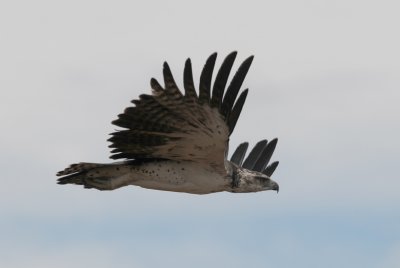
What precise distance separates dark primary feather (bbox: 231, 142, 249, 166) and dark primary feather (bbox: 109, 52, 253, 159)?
4587mm

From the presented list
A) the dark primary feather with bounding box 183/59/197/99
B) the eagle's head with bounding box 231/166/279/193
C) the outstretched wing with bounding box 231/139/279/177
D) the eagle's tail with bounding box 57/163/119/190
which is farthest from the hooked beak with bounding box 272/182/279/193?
the dark primary feather with bounding box 183/59/197/99

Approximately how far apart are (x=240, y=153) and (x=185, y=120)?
533 centimetres

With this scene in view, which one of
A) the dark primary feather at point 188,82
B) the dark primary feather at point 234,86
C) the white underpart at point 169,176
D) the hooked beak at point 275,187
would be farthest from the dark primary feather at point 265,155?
the dark primary feather at point 188,82

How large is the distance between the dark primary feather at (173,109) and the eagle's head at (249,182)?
1.61 meters

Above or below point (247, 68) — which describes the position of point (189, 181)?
below

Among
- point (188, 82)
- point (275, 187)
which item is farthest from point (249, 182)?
point (188, 82)

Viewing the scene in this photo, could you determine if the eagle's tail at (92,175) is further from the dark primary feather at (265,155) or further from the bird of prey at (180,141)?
the dark primary feather at (265,155)

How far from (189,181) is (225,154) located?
73 centimetres

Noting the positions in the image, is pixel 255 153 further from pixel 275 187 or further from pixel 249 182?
pixel 249 182

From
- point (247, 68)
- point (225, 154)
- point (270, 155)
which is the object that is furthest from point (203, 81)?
point (270, 155)

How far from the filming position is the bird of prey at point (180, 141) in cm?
2083

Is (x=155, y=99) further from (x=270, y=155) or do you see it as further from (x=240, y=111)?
(x=270, y=155)

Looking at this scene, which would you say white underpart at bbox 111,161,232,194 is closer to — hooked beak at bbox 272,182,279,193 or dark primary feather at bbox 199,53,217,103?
hooked beak at bbox 272,182,279,193

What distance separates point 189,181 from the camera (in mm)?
22578
